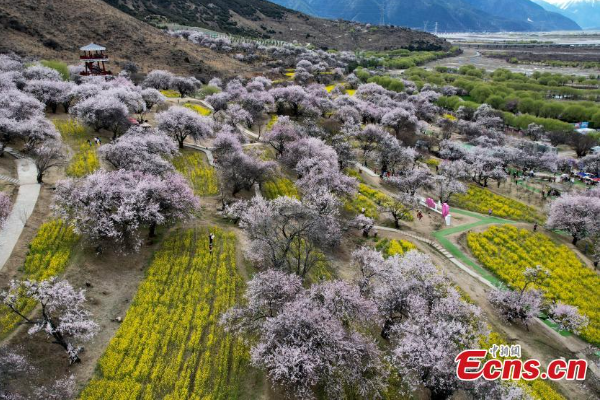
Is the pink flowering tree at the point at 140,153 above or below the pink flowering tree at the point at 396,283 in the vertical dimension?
above

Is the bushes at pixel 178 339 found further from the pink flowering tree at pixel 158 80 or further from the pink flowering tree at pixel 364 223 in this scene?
the pink flowering tree at pixel 158 80

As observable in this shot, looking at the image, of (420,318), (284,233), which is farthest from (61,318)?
(420,318)

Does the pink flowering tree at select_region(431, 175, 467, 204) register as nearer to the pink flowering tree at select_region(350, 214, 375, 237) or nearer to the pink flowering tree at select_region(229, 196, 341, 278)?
the pink flowering tree at select_region(350, 214, 375, 237)

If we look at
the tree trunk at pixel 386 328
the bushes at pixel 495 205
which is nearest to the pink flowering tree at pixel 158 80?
the bushes at pixel 495 205

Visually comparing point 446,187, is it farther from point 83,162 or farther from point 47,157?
point 47,157

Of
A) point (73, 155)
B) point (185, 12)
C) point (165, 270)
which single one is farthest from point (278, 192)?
point (185, 12)

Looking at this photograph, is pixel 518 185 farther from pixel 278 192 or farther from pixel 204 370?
pixel 204 370
